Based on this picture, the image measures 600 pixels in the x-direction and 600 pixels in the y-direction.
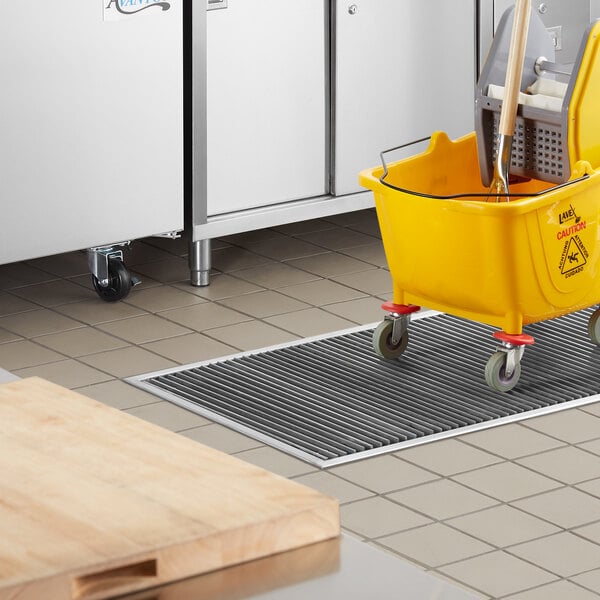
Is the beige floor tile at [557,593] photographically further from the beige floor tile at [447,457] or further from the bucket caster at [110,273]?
the bucket caster at [110,273]

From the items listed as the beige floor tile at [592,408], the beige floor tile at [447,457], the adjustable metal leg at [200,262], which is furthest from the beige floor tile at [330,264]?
the beige floor tile at [447,457]

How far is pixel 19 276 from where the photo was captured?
15.3ft

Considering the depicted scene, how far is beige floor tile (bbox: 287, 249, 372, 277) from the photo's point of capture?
4.73 metres

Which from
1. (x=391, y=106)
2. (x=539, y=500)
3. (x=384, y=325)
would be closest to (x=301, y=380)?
(x=384, y=325)

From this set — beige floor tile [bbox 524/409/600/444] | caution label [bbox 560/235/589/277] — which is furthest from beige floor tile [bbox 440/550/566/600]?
caution label [bbox 560/235/589/277]

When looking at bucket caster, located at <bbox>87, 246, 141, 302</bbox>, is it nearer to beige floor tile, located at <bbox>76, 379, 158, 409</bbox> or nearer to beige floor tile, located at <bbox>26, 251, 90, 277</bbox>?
beige floor tile, located at <bbox>26, 251, 90, 277</bbox>

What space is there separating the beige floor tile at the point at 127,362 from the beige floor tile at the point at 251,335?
0.22m

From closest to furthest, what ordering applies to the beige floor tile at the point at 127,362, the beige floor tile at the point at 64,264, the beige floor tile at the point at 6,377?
1. the beige floor tile at the point at 6,377
2. the beige floor tile at the point at 127,362
3. the beige floor tile at the point at 64,264

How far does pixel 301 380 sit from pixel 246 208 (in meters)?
0.97

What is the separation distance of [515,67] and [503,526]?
1.30m

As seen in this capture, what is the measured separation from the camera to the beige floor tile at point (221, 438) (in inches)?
133

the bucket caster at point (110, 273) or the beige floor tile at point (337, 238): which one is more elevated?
the bucket caster at point (110, 273)

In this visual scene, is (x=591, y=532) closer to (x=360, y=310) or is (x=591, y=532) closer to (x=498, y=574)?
(x=498, y=574)

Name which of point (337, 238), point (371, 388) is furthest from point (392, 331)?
point (337, 238)
